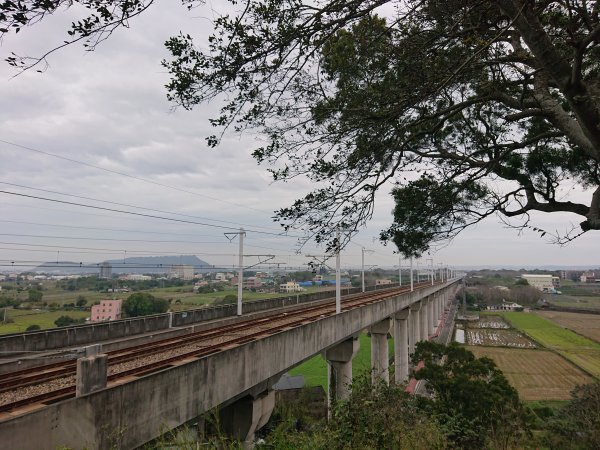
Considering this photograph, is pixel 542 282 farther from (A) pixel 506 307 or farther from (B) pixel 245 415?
(B) pixel 245 415

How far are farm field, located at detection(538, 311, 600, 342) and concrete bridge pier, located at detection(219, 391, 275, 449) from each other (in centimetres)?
5980

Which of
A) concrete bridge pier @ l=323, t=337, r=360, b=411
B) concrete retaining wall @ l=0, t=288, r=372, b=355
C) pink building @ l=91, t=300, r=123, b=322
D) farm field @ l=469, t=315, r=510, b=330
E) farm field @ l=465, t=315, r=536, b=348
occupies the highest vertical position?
concrete retaining wall @ l=0, t=288, r=372, b=355

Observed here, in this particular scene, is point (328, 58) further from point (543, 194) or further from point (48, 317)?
point (48, 317)

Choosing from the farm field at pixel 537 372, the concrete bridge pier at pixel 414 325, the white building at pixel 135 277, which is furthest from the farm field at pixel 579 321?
the white building at pixel 135 277

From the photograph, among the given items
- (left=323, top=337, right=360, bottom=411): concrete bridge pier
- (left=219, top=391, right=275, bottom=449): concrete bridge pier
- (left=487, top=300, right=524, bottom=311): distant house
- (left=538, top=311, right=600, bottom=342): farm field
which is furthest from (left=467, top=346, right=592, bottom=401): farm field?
(left=487, top=300, right=524, bottom=311): distant house

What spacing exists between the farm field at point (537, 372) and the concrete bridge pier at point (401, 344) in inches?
360

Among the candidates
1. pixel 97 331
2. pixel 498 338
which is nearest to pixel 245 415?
pixel 97 331

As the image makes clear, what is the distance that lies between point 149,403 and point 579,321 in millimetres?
86014

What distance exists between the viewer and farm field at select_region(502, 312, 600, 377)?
4044cm

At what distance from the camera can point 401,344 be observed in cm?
2920

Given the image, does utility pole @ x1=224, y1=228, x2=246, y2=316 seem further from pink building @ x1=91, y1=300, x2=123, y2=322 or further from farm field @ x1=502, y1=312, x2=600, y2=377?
farm field @ x1=502, y1=312, x2=600, y2=377

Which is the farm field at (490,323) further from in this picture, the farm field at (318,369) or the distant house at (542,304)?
the farm field at (318,369)

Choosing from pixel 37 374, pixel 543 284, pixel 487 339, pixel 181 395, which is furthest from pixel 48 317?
pixel 543 284

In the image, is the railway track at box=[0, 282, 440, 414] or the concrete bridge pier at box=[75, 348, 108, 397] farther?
the railway track at box=[0, 282, 440, 414]
